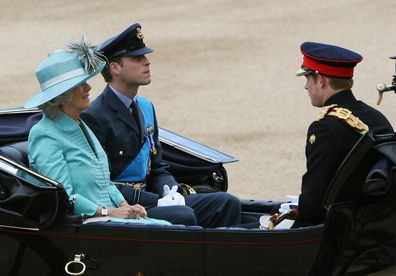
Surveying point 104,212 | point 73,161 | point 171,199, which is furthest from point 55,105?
point 171,199

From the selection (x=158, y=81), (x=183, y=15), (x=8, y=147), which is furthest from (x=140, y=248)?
(x=183, y=15)

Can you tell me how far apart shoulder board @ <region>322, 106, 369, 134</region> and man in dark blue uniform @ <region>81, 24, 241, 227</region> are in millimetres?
764

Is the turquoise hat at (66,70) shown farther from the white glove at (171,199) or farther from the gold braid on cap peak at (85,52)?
the white glove at (171,199)

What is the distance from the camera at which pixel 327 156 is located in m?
5.01

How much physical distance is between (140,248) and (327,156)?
79 cm

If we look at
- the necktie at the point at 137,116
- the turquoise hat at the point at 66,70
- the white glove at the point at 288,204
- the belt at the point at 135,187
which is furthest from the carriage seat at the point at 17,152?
the white glove at the point at 288,204

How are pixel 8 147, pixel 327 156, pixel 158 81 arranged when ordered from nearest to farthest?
pixel 327 156, pixel 8 147, pixel 158 81

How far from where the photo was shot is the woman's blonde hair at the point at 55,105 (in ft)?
17.6

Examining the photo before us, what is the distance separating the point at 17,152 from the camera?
5.43 metres

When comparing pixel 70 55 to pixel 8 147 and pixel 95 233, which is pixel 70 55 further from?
pixel 95 233

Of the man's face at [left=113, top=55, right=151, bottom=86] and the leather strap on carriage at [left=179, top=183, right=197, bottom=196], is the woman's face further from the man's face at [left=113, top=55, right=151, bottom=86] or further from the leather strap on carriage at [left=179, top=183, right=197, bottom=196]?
the leather strap on carriage at [left=179, top=183, right=197, bottom=196]

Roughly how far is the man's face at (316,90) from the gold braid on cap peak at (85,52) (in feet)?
2.92

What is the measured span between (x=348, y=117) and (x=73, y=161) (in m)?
1.12

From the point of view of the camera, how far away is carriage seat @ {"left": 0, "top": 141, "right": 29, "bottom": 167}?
5.38 metres
